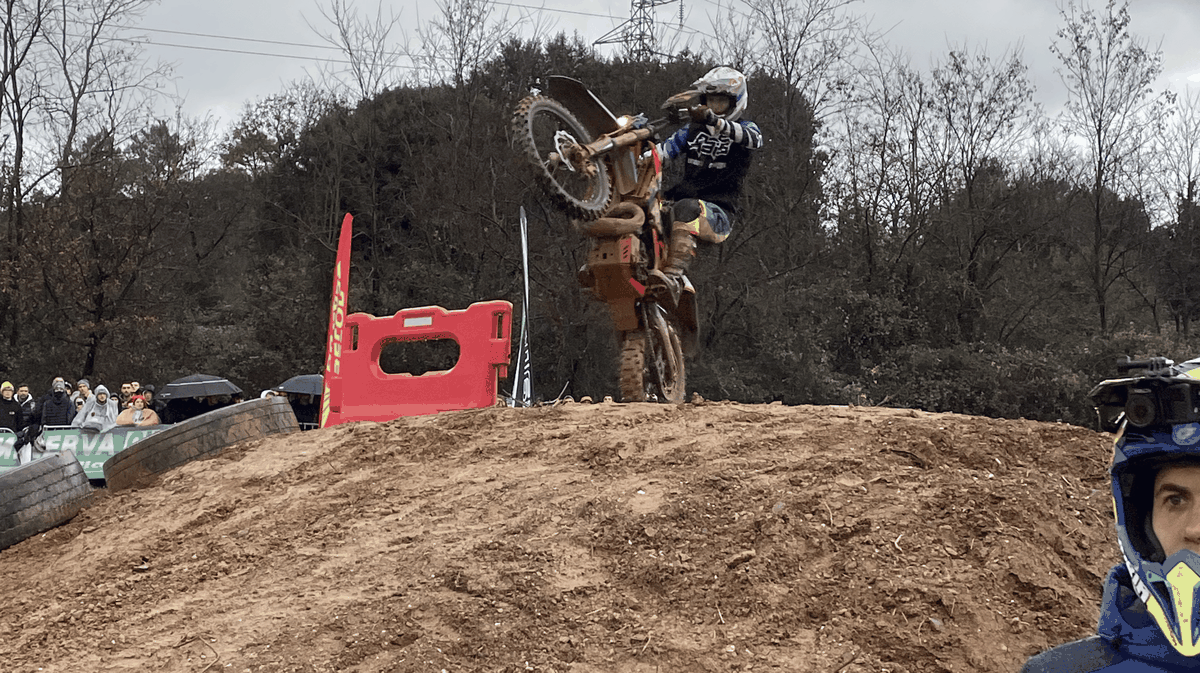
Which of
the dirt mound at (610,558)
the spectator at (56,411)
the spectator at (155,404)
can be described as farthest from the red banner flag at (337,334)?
the spectator at (155,404)

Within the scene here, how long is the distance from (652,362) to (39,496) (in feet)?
16.3

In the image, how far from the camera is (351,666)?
3486mm

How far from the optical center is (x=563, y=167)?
816 cm

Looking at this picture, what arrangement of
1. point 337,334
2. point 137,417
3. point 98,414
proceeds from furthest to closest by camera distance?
point 98,414
point 137,417
point 337,334

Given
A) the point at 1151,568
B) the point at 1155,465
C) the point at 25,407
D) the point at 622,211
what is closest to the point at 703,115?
the point at 622,211

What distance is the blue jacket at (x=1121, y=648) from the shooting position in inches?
72.3

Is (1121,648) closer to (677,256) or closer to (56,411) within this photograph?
(677,256)

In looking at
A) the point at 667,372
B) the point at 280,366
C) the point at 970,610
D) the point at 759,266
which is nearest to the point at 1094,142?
the point at 759,266

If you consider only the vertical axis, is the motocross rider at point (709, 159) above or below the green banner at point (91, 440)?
above

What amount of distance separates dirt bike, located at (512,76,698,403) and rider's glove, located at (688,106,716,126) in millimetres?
160

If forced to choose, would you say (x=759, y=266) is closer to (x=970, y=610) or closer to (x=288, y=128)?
(x=288, y=128)

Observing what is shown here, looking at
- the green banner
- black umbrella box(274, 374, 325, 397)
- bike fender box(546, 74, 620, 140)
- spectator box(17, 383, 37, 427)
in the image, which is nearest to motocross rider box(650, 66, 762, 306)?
bike fender box(546, 74, 620, 140)

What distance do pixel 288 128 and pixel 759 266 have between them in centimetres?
1278

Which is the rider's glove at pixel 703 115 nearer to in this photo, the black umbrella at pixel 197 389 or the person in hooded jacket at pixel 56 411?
the black umbrella at pixel 197 389
